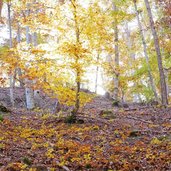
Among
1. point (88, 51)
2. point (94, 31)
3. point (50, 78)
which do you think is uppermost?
point (94, 31)

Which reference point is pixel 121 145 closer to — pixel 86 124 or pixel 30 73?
pixel 86 124

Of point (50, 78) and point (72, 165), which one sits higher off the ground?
point (50, 78)

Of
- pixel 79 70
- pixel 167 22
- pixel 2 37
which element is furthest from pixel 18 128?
pixel 2 37

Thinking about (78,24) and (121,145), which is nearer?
(121,145)

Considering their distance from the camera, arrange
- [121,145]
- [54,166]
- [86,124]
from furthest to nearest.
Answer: [86,124]
[121,145]
[54,166]

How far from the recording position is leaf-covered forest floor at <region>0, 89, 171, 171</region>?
6.94 metres

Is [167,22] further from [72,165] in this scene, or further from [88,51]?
[72,165]

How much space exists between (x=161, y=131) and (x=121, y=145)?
208cm

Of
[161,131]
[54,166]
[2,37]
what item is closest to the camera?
[54,166]

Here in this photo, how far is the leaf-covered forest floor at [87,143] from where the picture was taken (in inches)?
273

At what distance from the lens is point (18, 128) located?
10453 mm

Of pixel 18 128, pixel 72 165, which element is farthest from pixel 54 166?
pixel 18 128

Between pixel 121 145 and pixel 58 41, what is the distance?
450 cm

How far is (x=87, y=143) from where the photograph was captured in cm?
896
